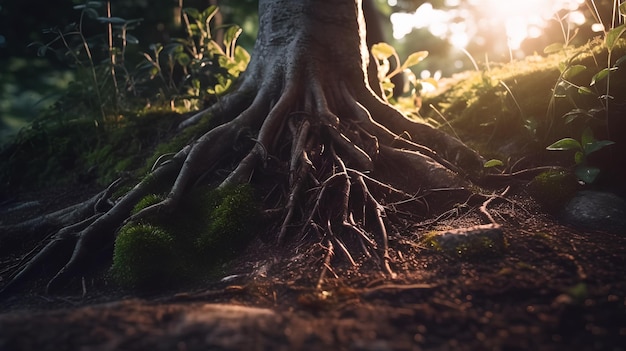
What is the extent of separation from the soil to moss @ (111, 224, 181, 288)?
101 mm

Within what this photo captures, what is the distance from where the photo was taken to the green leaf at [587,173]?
114 inches

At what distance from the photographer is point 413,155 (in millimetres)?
3555

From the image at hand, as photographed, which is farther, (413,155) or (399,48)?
(399,48)

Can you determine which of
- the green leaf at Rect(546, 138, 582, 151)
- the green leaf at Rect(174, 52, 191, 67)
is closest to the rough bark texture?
the green leaf at Rect(546, 138, 582, 151)

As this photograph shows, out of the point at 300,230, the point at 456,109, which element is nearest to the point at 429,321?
the point at 300,230

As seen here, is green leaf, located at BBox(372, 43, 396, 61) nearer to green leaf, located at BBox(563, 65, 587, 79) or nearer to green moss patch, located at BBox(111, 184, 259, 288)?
green leaf, located at BBox(563, 65, 587, 79)

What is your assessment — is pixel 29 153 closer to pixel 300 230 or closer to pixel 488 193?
pixel 300 230

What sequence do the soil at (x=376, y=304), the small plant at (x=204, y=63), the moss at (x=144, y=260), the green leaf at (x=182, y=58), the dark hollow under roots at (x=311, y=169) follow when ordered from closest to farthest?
the soil at (x=376, y=304)
the moss at (x=144, y=260)
the dark hollow under roots at (x=311, y=169)
the small plant at (x=204, y=63)
the green leaf at (x=182, y=58)

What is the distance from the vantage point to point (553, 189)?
307cm

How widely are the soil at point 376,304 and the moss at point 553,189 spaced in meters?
0.23

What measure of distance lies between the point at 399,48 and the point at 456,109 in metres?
34.2

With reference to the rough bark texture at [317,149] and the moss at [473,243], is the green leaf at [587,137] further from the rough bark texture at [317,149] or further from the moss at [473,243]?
the moss at [473,243]

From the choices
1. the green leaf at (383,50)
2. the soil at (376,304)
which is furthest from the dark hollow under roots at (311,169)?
the green leaf at (383,50)

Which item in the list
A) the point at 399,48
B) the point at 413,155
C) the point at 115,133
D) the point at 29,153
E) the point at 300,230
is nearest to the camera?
the point at 300,230
